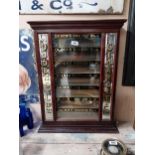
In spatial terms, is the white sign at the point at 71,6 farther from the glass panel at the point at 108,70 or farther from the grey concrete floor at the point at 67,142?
the grey concrete floor at the point at 67,142

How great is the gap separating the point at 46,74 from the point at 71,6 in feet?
2.32

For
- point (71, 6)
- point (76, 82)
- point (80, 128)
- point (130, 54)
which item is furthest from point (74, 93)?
point (71, 6)

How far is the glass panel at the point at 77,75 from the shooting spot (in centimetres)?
181

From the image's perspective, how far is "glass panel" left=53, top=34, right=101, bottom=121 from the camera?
1811 millimetres

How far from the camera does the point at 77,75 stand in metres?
2.03

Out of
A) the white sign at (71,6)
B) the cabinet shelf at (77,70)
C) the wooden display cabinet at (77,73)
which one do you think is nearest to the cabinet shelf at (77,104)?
the wooden display cabinet at (77,73)

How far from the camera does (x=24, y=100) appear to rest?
213cm

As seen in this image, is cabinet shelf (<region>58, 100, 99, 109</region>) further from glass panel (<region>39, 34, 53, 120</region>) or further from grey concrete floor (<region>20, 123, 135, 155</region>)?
grey concrete floor (<region>20, 123, 135, 155</region>)

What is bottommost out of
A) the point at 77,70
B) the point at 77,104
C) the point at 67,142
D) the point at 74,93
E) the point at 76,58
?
the point at 67,142

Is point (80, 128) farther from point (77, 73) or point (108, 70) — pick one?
point (108, 70)
